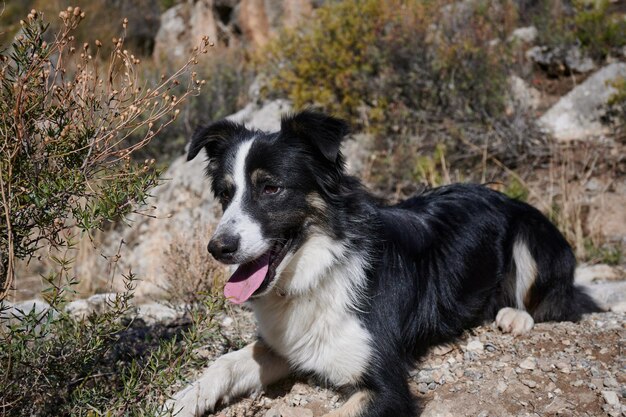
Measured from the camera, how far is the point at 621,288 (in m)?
5.15

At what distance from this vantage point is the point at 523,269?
4453 mm

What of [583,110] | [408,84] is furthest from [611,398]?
[408,84]

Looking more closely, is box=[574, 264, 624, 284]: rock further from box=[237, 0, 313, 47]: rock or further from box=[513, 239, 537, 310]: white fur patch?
box=[237, 0, 313, 47]: rock

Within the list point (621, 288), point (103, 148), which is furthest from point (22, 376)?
point (621, 288)

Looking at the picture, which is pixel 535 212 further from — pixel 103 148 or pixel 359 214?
pixel 103 148

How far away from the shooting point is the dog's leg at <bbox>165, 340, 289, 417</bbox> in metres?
3.38

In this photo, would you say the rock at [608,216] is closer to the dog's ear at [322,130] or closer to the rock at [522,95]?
the rock at [522,95]

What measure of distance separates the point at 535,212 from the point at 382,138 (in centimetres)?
344

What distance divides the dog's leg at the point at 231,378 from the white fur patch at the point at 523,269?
187cm

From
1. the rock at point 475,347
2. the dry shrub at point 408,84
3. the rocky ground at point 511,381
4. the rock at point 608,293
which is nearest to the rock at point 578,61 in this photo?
the dry shrub at point 408,84

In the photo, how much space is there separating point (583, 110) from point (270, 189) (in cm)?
589

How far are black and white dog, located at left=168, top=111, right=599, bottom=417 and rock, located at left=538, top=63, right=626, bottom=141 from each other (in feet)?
14.3

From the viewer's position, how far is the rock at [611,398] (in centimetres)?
320

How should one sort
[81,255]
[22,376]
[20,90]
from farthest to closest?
1. [81,255]
2. [22,376]
3. [20,90]
